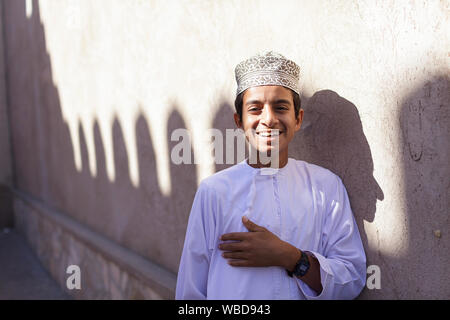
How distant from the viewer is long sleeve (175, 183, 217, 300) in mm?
1554

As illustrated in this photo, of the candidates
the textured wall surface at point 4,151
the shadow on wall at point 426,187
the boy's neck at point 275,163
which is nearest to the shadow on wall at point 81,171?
the textured wall surface at point 4,151

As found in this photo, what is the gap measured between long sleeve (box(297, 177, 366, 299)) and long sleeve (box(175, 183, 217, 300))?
13.0 inches

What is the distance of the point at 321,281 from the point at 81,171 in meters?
4.04

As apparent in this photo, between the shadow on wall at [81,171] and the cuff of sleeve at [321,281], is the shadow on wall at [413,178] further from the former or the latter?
the shadow on wall at [81,171]

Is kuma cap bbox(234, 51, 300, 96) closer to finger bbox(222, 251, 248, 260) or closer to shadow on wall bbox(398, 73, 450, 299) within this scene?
shadow on wall bbox(398, 73, 450, 299)

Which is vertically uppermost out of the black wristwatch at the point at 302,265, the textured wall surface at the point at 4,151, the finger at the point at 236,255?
the finger at the point at 236,255

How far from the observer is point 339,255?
1.55 m

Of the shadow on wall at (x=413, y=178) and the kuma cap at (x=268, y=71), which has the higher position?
the kuma cap at (x=268, y=71)

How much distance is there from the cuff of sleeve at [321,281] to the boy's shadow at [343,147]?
0.98ft

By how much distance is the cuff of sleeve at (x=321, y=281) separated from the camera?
1459mm

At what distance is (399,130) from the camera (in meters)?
1.56

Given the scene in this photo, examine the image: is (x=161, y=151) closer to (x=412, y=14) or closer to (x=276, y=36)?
(x=276, y=36)

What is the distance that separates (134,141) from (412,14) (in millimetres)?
2585
